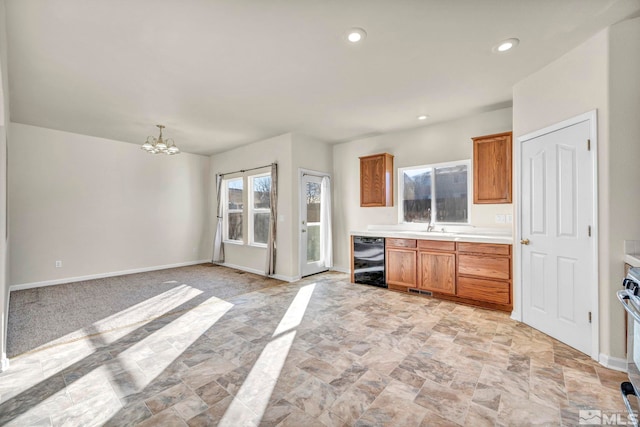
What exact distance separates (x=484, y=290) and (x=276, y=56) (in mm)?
3751

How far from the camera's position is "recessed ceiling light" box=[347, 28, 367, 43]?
2245 millimetres

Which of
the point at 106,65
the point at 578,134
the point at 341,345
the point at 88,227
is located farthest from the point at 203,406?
the point at 88,227

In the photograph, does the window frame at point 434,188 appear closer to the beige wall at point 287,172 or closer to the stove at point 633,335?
the beige wall at point 287,172

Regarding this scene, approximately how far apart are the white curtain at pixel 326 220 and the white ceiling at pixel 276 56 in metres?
1.75

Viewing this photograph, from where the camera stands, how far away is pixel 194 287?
468 centimetres

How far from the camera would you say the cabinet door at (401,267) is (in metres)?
4.25

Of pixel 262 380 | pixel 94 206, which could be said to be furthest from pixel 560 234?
pixel 94 206

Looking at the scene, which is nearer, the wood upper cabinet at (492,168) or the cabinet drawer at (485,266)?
the cabinet drawer at (485,266)

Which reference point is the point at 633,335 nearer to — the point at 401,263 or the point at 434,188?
the point at 401,263

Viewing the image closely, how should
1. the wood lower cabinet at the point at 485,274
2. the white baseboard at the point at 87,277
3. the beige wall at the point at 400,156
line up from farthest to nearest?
1. the white baseboard at the point at 87,277
2. the beige wall at the point at 400,156
3. the wood lower cabinet at the point at 485,274

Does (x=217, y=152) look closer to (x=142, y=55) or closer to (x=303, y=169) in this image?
(x=303, y=169)

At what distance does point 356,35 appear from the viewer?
2293 millimetres

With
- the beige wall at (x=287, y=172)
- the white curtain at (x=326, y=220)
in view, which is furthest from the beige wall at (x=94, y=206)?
the white curtain at (x=326, y=220)

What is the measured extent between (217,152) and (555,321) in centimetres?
682
